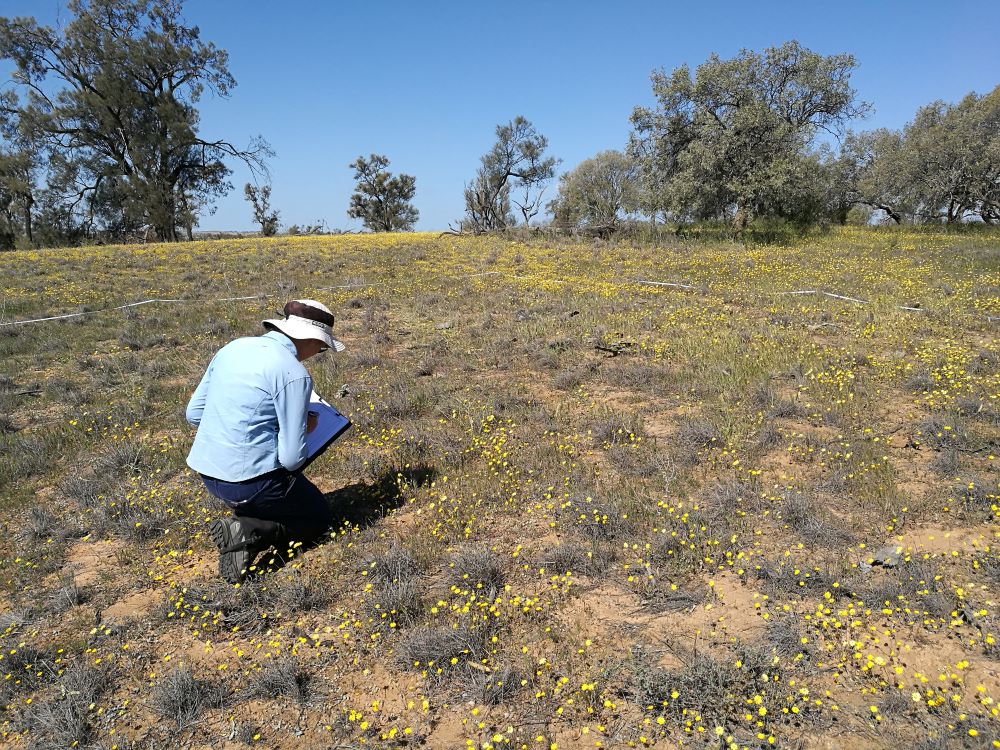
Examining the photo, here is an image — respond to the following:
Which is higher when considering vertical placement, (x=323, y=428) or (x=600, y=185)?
(x=600, y=185)

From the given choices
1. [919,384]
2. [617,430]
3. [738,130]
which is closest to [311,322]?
[617,430]

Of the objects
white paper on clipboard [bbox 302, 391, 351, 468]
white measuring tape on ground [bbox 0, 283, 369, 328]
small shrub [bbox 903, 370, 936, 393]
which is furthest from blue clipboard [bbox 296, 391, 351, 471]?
white measuring tape on ground [bbox 0, 283, 369, 328]

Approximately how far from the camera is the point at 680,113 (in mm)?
21422

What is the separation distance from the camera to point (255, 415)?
372 cm

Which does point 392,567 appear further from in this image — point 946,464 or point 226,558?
point 946,464

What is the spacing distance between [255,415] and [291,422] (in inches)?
10.6

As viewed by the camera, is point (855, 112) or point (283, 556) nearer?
point (283, 556)

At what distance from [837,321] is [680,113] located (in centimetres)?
1530

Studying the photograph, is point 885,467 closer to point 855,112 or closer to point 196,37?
point 855,112

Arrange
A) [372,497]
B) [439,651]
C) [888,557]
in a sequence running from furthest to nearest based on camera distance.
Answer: [372,497] < [888,557] < [439,651]

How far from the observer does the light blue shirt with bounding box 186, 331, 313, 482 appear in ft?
12.1

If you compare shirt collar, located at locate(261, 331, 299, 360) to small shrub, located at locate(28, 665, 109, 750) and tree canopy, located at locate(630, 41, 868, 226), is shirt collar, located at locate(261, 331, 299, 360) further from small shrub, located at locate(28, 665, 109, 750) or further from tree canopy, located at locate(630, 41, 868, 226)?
tree canopy, located at locate(630, 41, 868, 226)

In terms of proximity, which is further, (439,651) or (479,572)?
(479,572)

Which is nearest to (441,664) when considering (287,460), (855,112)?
(287,460)
